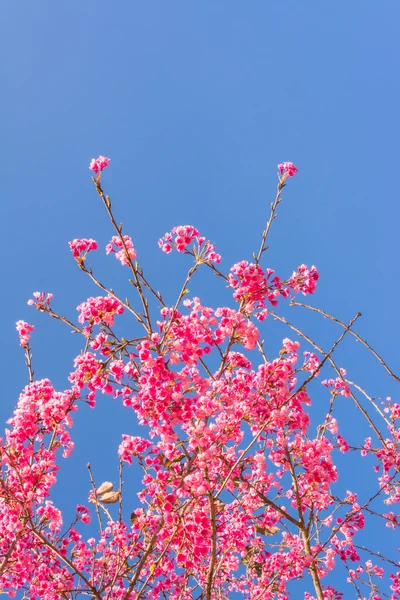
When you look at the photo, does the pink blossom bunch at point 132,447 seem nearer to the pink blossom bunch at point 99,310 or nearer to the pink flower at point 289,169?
the pink blossom bunch at point 99,310

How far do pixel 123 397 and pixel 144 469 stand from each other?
113cm

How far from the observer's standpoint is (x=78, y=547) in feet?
25.8

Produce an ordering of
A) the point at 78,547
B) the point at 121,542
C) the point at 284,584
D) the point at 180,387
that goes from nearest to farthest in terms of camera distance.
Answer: the point at 180,387 < the point at 121,542 < the point at 78,547 < the point at 284,584

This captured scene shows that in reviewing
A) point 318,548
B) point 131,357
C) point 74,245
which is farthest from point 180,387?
point 318,548

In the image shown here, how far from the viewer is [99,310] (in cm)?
491

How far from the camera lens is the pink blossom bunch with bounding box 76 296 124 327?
4859 mm

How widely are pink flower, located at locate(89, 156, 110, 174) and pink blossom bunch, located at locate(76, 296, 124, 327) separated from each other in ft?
4.24

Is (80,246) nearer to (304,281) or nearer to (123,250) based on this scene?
(123,250)

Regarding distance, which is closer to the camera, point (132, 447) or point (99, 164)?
point (99, 164)

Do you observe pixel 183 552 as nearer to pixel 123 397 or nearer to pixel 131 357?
pixel 123 397

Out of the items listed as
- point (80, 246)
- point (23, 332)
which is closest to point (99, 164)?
point (80, 246)

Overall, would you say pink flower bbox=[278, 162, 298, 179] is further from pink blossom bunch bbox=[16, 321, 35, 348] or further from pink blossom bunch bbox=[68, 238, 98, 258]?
pink blossom bunch bbox=[16, 321, 35, 348]

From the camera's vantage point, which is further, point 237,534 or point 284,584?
point 284,584

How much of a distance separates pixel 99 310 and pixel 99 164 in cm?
147
